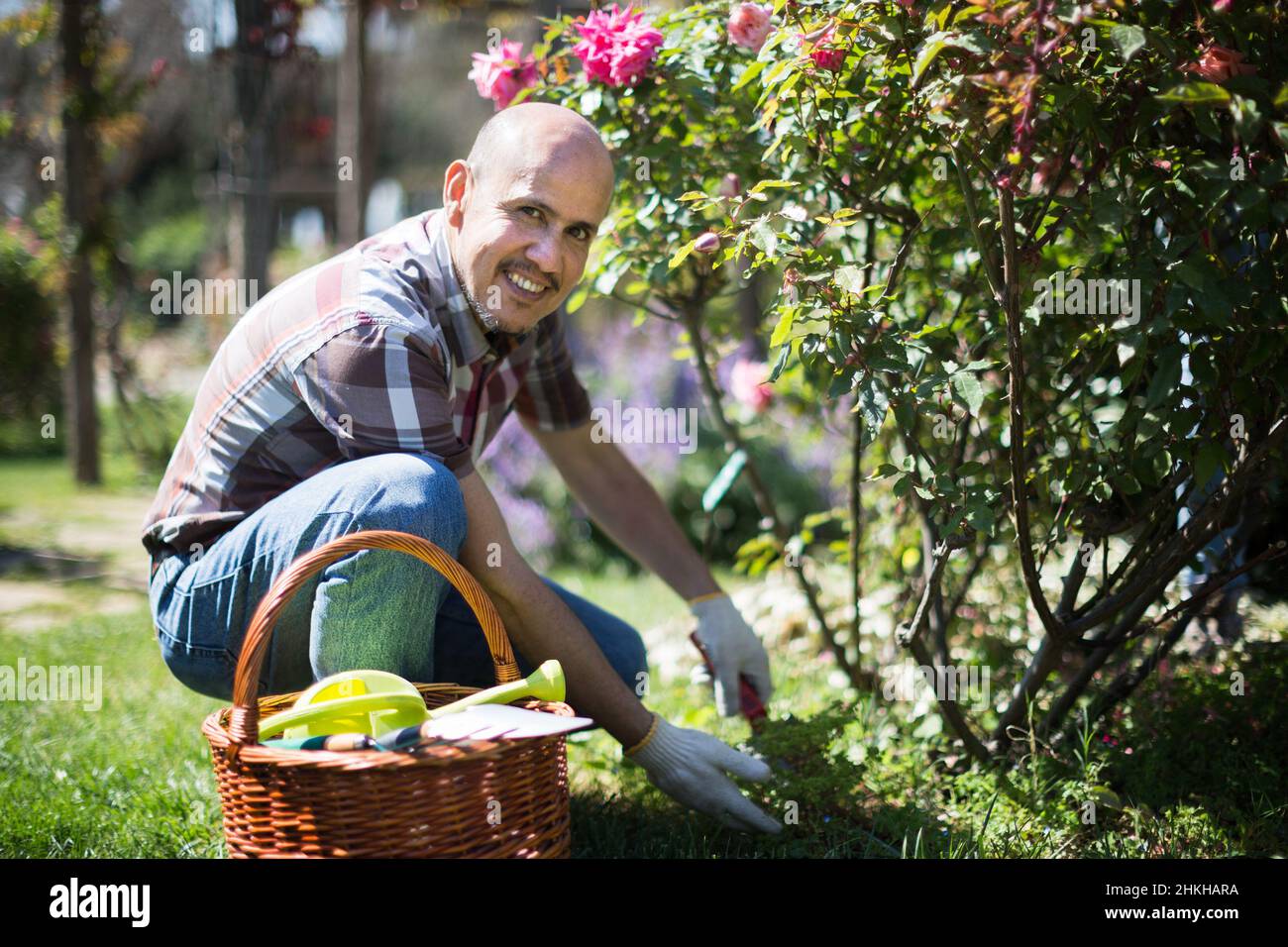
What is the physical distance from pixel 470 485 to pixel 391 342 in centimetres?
27

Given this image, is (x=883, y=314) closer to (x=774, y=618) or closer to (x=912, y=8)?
(x=912, y=8)

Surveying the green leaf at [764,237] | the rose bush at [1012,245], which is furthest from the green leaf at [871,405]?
the green leaf at [764,237]

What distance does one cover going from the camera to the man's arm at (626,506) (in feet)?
7.63

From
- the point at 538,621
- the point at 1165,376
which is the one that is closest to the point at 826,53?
the point at 1165,376

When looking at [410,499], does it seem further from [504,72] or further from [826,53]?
[504,72]

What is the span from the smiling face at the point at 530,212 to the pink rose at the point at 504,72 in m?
0.32

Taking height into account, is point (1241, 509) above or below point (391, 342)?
below

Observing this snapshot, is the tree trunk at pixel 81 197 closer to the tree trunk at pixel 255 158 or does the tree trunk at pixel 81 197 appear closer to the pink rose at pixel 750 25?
the tree trunk at pixel 255 158

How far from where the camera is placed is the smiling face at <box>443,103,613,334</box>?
186 cm

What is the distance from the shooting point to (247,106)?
4.76 meters

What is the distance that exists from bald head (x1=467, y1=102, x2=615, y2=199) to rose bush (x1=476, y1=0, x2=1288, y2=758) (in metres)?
0.19

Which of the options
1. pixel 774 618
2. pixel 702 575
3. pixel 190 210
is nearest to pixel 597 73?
pixel 702 575

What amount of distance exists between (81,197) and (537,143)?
15.0 feet

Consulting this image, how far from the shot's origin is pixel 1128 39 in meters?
1.34
